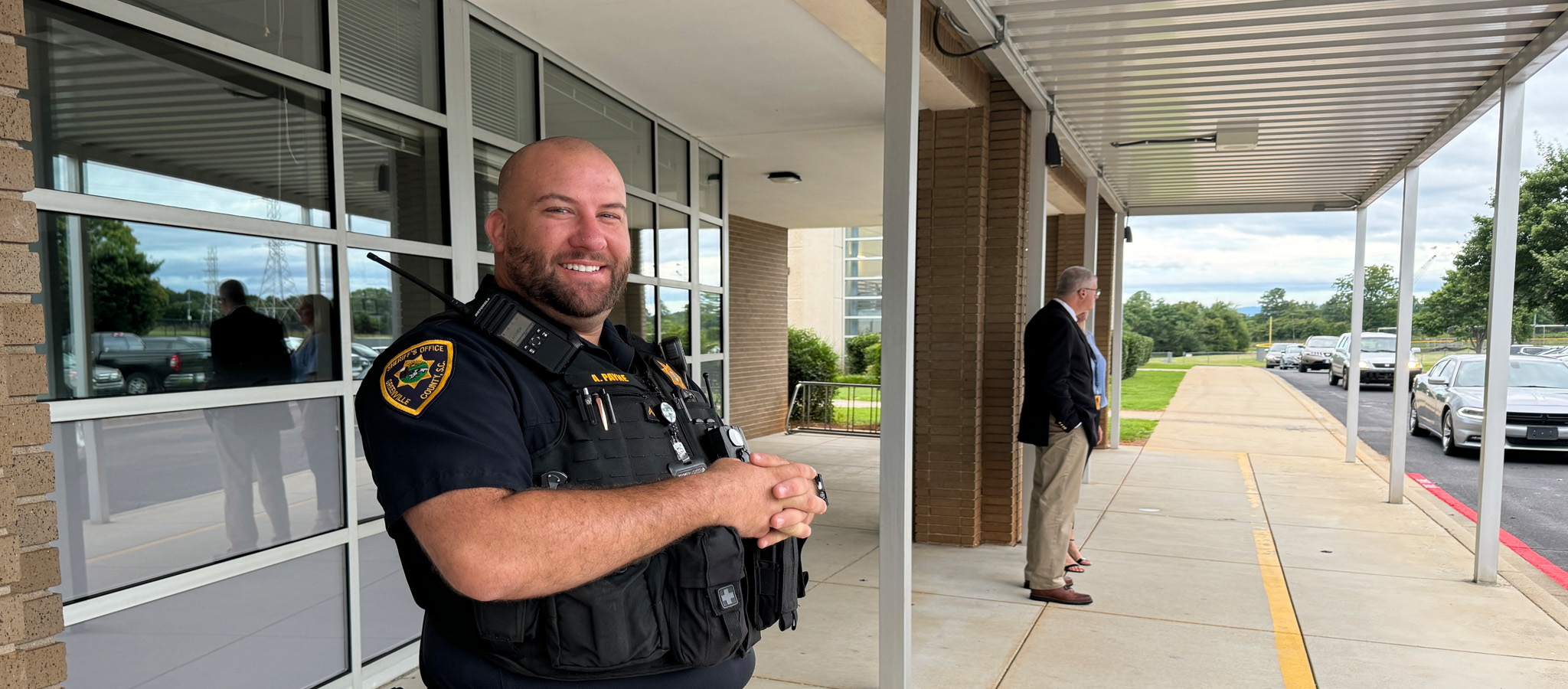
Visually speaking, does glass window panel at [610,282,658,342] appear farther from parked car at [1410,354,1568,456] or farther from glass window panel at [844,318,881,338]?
glass window panel at [844,318,881,338]

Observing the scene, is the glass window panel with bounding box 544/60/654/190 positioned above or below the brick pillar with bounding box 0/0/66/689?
above

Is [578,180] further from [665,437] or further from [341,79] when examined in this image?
[341,79]

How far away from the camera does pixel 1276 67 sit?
577cm

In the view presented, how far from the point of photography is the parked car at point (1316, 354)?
40.1 meters

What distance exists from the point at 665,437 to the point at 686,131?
22.0 ft

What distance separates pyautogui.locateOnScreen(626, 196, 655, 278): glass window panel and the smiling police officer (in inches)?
201

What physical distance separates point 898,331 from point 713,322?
5008 mm

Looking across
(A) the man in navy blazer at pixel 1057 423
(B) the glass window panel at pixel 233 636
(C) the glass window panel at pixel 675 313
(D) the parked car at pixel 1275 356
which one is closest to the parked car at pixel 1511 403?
(A) the man in navy blazer at pixel 1057 423

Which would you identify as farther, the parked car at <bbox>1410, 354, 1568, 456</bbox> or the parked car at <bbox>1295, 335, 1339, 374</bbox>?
the parked car at <bbox>1295, 335, 1339, 374</bbox>

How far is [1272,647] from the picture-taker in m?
4.65

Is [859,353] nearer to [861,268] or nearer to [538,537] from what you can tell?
[861,268]

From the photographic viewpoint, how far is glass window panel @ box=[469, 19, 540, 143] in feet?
15.4

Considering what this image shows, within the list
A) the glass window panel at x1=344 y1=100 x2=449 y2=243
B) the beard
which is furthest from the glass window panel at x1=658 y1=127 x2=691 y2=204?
the beard

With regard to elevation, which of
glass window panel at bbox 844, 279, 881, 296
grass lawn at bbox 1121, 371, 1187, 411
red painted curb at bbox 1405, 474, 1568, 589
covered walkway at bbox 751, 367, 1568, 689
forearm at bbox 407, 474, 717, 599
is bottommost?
grass lawn at bbox 1121, 371, 1187, 411
